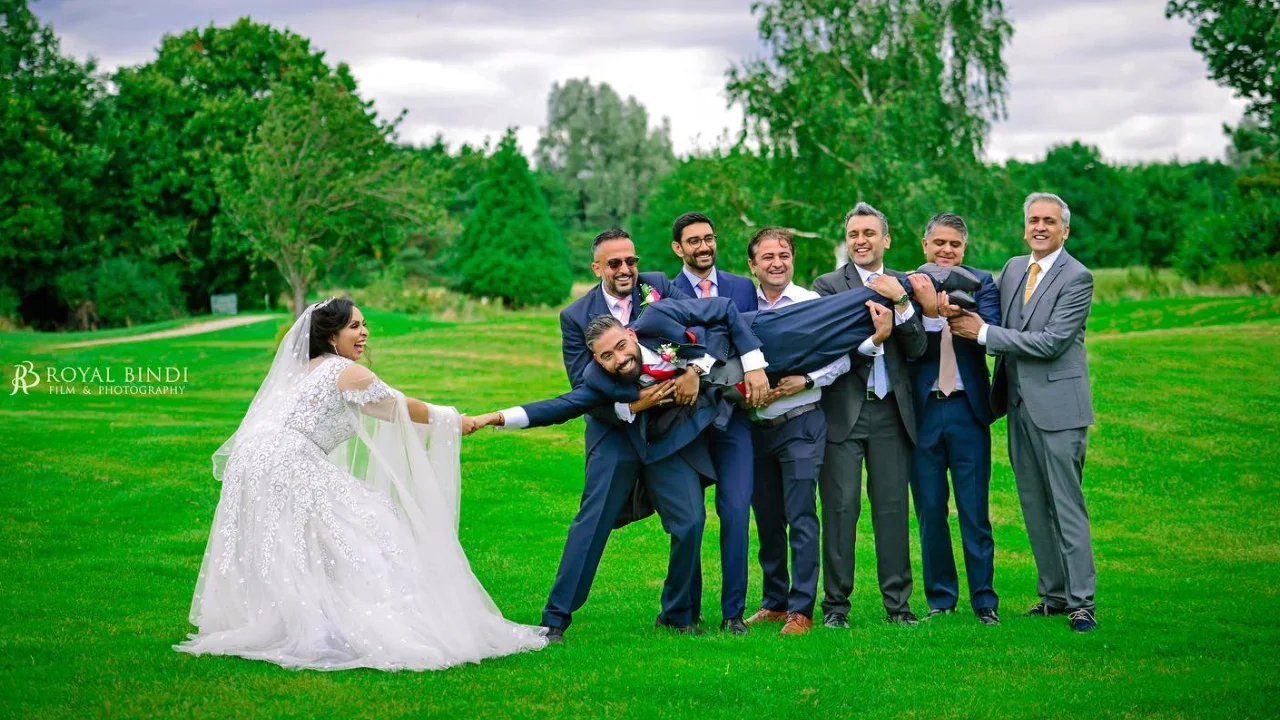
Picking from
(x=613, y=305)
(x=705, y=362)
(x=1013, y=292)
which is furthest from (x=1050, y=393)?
(x=613, y=305)

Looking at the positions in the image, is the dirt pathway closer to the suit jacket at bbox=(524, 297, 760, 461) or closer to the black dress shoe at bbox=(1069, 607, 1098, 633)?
the suit jacket at bbox=(524, 297, 760, 461)

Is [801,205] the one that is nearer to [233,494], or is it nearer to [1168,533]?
[1168,533]

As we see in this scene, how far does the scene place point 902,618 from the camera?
8.21 m

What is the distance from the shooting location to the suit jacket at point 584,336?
304 inches

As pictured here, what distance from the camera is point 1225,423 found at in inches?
→ 641

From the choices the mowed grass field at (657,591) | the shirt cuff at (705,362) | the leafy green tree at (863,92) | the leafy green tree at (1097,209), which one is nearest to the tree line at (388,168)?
the leafy green tree at (863,92)

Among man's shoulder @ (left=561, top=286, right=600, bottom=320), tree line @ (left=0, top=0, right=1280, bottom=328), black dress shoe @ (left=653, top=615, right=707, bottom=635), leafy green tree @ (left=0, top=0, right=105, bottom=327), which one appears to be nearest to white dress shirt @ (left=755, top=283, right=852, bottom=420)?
man's shoulder @ (left=561, top=286, right=600, bottom=320)

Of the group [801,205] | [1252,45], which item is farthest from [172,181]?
[1252,45]

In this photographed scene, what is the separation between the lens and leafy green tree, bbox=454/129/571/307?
47156mm

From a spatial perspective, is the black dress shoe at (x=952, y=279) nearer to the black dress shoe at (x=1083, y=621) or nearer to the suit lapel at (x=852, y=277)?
→ the suit lapel at (x=852, y=277)

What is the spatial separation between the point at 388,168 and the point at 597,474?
27.4m

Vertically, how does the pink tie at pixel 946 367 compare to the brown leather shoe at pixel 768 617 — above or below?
above

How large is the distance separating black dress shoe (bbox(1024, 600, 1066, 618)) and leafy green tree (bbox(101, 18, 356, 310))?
118 feet

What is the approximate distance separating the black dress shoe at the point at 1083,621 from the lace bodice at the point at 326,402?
15.0 feet
